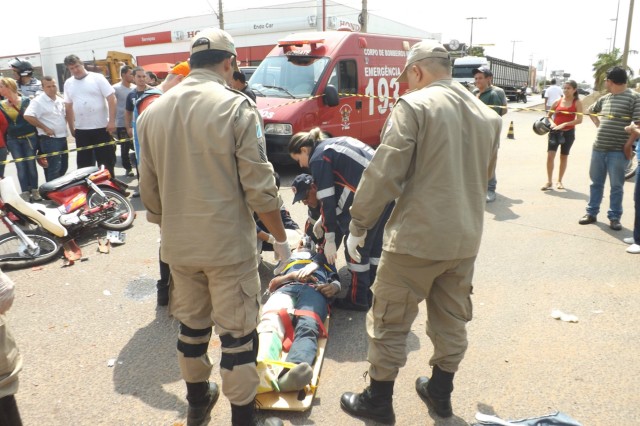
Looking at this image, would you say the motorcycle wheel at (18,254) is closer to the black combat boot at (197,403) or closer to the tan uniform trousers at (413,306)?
the black combat boot at (197,403)

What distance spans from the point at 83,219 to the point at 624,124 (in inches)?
259

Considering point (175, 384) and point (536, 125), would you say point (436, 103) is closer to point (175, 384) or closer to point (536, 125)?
point (175, 384)

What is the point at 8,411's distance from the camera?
2.20 meters

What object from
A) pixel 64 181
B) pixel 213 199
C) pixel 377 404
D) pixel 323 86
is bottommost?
pixel 377 404

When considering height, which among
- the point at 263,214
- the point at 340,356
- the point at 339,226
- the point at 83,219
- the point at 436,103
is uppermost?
the point at 436,103

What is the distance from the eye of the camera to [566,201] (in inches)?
296

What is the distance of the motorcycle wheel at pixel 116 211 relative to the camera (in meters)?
6.07

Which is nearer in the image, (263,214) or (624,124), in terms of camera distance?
(263,214)

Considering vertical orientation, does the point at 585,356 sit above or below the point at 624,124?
below

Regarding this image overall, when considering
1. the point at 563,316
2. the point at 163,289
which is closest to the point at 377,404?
the point at 563,316

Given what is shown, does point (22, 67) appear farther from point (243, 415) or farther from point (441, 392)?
point (441, 392)

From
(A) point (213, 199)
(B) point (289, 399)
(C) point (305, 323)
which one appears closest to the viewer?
(A) point (213, 199)

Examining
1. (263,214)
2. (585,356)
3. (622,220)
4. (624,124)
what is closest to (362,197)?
(263,214)

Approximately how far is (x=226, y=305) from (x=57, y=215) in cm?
404
